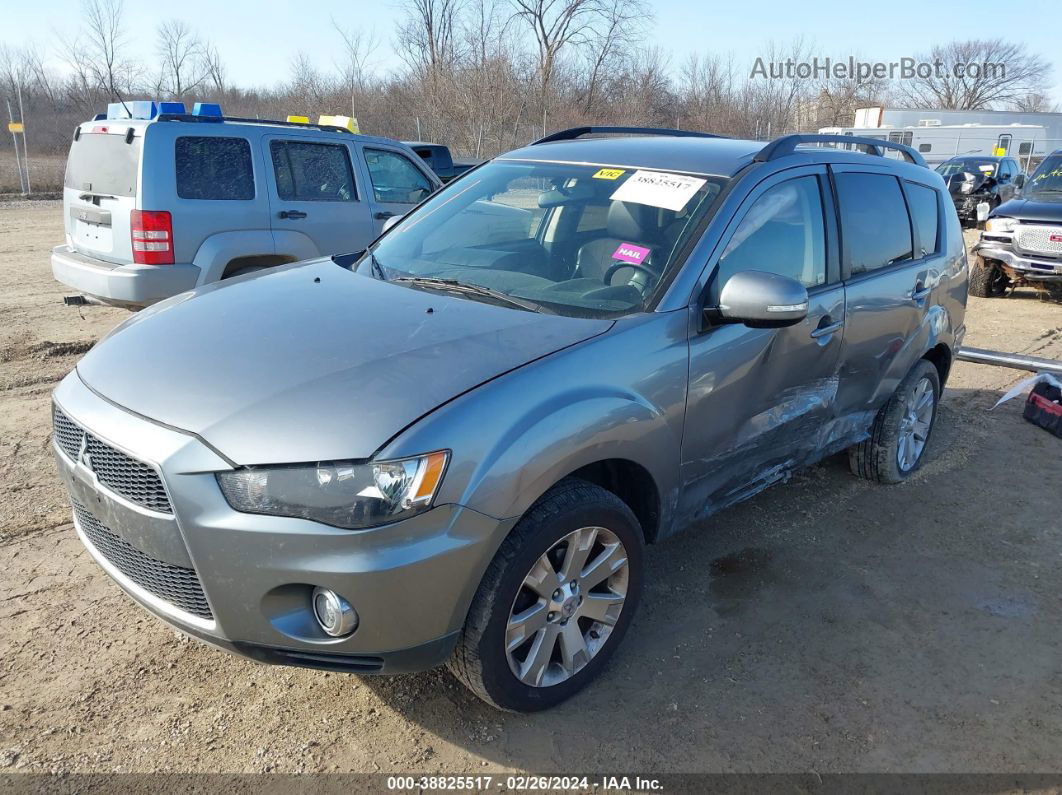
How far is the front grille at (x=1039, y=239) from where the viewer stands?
981cm

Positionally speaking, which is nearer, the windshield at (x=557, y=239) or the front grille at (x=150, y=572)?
the front grille at (x=150, y=572)

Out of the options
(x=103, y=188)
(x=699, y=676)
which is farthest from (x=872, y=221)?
(x=103, y=188)

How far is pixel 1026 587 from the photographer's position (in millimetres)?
3691

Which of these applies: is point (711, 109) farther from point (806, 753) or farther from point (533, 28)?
point (806, 753)

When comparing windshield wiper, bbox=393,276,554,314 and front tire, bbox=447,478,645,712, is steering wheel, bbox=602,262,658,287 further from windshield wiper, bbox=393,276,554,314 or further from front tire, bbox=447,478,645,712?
front tire, bbox=447,478,645,712

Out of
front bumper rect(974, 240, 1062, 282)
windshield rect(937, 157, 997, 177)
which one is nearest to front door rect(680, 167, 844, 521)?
front bumper rect(974, 240, 1062, 282)

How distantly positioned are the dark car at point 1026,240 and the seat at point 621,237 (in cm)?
885

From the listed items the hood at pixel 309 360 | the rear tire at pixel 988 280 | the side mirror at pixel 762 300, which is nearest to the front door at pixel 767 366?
the side mirror at pixel 762 300

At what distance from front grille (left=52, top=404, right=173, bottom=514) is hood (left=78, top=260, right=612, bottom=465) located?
0.14 meters

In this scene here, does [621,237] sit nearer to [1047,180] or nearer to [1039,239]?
[1039,239]

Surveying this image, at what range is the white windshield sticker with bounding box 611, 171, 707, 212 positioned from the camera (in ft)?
10.7

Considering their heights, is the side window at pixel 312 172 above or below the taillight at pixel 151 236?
above

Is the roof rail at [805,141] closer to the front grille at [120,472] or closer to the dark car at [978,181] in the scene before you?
the front grille at [120,472]

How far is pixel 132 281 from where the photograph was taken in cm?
587
